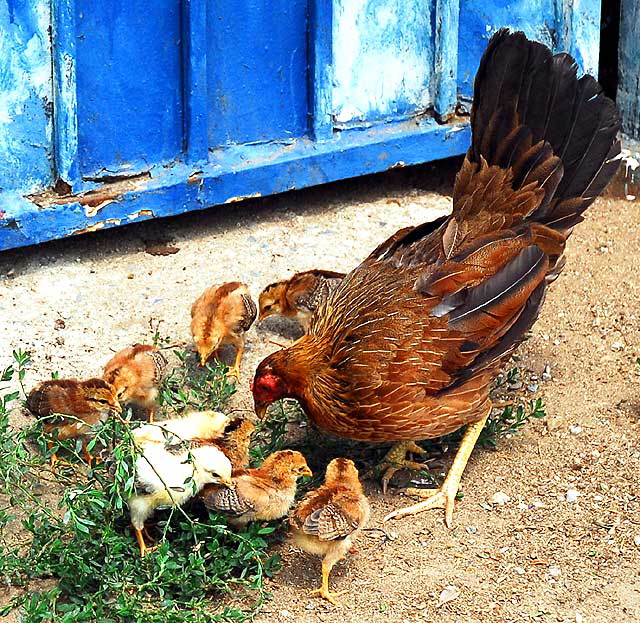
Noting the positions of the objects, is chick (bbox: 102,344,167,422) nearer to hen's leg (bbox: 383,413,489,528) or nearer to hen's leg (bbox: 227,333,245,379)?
hen's leg (bbox: 227,333,245,379)

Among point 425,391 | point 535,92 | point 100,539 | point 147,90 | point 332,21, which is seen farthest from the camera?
point 332,21

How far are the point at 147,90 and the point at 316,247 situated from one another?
126 cm

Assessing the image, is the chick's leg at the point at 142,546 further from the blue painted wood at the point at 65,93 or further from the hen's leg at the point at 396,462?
the blue painted wood at the point at 65,93

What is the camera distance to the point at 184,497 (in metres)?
4.17

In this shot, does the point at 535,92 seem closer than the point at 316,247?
Yes

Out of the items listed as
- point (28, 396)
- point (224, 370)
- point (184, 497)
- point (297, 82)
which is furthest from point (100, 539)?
point (297, 82)

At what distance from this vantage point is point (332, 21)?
6.64m

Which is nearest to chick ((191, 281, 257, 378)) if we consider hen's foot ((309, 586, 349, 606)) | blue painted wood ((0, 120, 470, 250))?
blue painted wood ((0, 120, 470, 250))

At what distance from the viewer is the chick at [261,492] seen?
416 centimetres

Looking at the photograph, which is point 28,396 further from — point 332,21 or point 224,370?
point 332,21

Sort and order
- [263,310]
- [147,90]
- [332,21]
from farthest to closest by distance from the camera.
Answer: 1. [332,21]
2. [147,90]
3. [263,310]

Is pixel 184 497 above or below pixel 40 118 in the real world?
below

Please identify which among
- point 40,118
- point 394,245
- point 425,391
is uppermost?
point 40,118

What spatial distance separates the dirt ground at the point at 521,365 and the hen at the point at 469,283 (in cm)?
29
